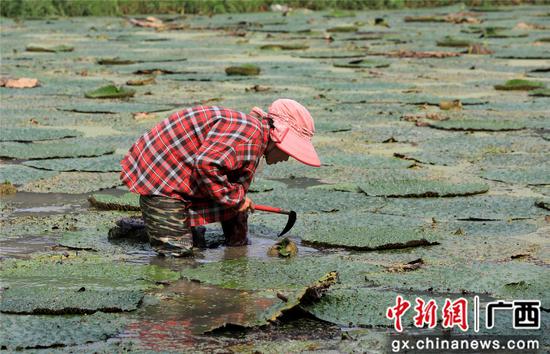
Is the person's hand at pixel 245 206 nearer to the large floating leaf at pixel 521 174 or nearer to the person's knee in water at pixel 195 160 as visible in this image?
the person's knee in water at pixel 195 160

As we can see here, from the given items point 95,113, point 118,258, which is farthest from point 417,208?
point 95,113

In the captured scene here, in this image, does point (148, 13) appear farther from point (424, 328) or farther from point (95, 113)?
point (424, 328)

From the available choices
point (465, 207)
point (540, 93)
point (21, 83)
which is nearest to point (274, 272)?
point (465, 207)

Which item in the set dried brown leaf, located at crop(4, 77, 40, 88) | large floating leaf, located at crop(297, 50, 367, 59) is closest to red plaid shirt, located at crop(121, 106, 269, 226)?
dried brown leaf, located at crop(4, 77, 40, 88)

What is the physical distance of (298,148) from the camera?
12.1 feet

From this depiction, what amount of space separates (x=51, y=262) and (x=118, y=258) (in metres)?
0.21

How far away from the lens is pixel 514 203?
4.36 m

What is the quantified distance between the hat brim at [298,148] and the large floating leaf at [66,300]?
726mm

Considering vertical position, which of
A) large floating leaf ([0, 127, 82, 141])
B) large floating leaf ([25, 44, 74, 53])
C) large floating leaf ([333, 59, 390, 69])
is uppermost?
large floating leaf ([0, 127, 82, 141])

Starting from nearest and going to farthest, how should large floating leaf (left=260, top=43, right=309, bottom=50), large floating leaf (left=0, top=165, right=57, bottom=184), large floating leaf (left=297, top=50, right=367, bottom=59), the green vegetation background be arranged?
large floating leaf (left=0, top=165, right=57, bottom=184), large floating leaf (left=297, top=50, right=367, bottom=59), large floating leaf (left=260, top=43, right=309, bottom=50), the green vegetation background

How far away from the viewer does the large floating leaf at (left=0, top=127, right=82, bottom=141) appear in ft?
18.6

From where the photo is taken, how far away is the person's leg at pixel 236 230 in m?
3.82

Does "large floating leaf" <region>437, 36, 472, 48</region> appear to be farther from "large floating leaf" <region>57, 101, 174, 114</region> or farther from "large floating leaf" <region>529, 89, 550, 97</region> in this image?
"large floating leaf" <region>57, 101, 174, 114</region>

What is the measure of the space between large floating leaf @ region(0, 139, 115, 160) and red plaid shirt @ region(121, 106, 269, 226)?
60.7 inches
